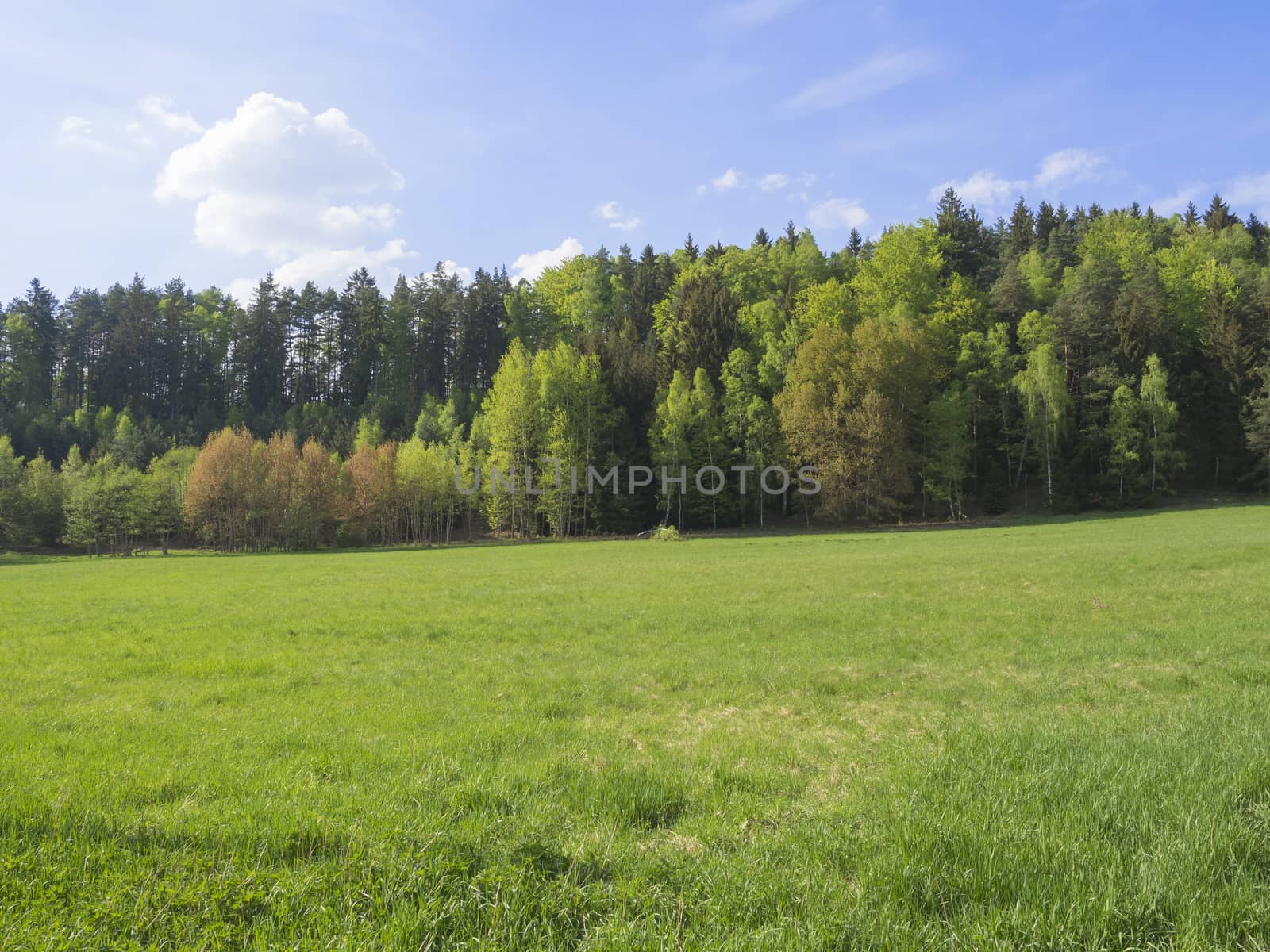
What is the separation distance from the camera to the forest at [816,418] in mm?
59906

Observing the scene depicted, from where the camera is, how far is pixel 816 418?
57594mm

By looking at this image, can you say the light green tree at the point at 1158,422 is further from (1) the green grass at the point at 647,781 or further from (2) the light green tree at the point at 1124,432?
(1) the green grass at the point at 647,781

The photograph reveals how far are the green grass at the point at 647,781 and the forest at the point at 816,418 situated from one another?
46.3 metres

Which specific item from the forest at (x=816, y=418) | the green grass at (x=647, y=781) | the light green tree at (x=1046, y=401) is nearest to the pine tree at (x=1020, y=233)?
the forest at (x=816, y=418)

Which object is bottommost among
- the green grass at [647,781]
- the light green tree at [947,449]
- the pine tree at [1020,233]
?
the green grass at [647,781]

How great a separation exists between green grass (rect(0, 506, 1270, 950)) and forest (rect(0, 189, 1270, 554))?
4627 centimetres

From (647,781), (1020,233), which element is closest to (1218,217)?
(1020,233)

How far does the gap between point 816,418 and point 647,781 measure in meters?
55.0

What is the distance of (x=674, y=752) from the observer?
6.98m

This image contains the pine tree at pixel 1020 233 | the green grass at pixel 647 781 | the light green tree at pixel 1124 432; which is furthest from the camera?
the pine tree at pixel 1020 233

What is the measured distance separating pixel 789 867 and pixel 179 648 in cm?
1363

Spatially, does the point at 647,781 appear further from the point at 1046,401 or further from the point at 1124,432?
the point at 1124,432

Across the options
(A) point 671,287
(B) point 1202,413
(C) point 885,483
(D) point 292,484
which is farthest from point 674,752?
(A) point 671,287

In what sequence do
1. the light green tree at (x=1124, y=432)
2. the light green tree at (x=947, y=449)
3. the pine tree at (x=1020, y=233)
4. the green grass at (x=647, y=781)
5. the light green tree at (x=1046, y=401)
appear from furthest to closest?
the pine tree at (x=1020, y=233)
the light green tree at (x=1046, y=401)
the light green tree at (x=1124, y=432)
the light green tree at (x=947, y=449)
the green grass at (x=647, y=781)
